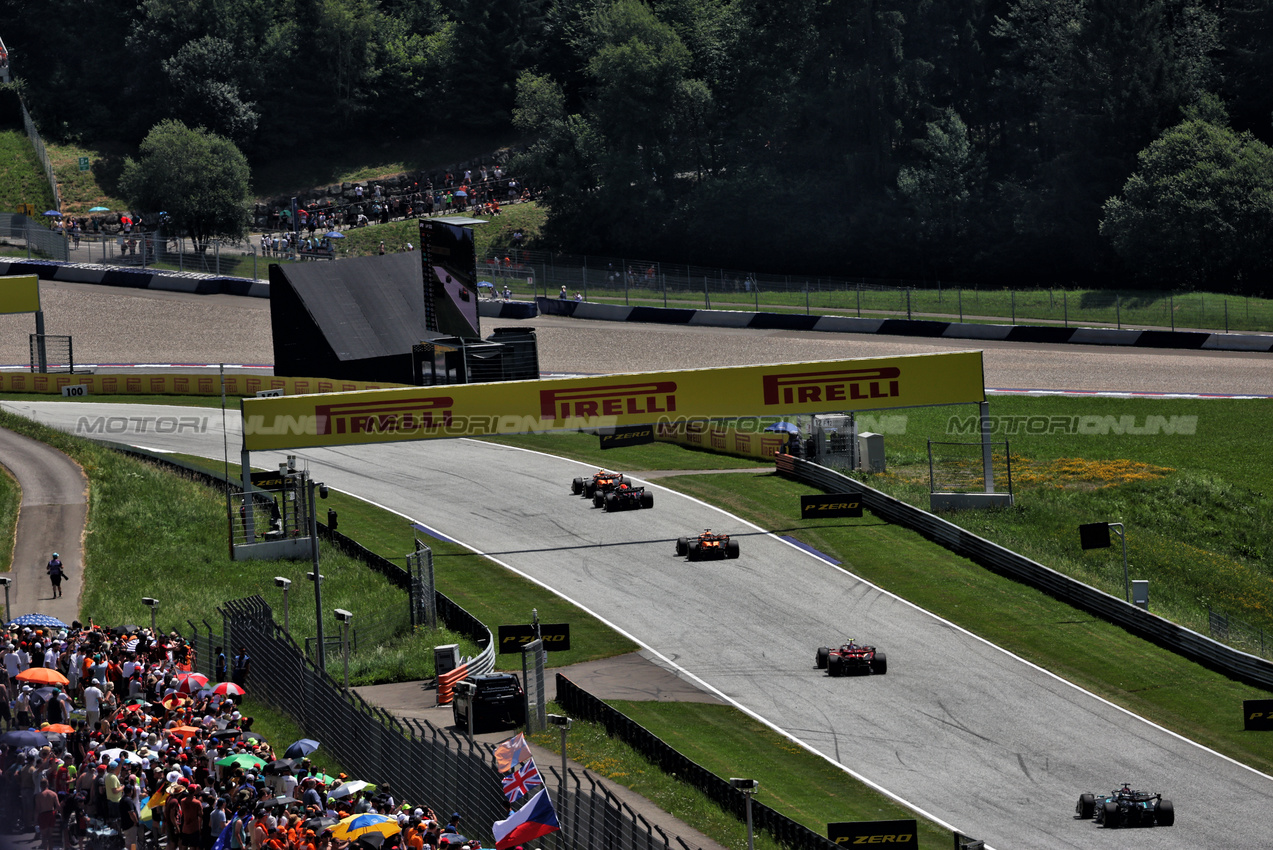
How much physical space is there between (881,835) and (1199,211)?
56105mm

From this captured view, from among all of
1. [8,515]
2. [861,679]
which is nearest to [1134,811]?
[861,679]

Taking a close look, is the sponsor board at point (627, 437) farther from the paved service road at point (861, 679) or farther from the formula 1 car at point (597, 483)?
the paved service road at point (861, 679)

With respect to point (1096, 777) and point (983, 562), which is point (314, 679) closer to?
point (1096, 777)

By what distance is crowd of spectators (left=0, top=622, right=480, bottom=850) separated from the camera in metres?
17.5

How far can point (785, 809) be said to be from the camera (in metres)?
22.0

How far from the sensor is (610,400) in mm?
36156

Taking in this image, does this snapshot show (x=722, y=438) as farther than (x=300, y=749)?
Yes

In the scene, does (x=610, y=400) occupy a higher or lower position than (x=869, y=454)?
higher

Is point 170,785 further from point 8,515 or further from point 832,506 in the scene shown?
point 8,515

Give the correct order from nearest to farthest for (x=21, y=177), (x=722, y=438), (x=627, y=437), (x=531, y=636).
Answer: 1. (x=531, y=636)
2. (x=627, y=437)
3. (x=722, y=438)
4. (x=21, y=177)

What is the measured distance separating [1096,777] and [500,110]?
83.5 m

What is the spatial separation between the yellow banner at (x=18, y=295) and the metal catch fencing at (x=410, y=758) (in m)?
33.6

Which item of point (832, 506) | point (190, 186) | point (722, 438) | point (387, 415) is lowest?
point (832, 506)

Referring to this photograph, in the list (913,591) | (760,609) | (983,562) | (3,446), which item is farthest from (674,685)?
(3,446)
